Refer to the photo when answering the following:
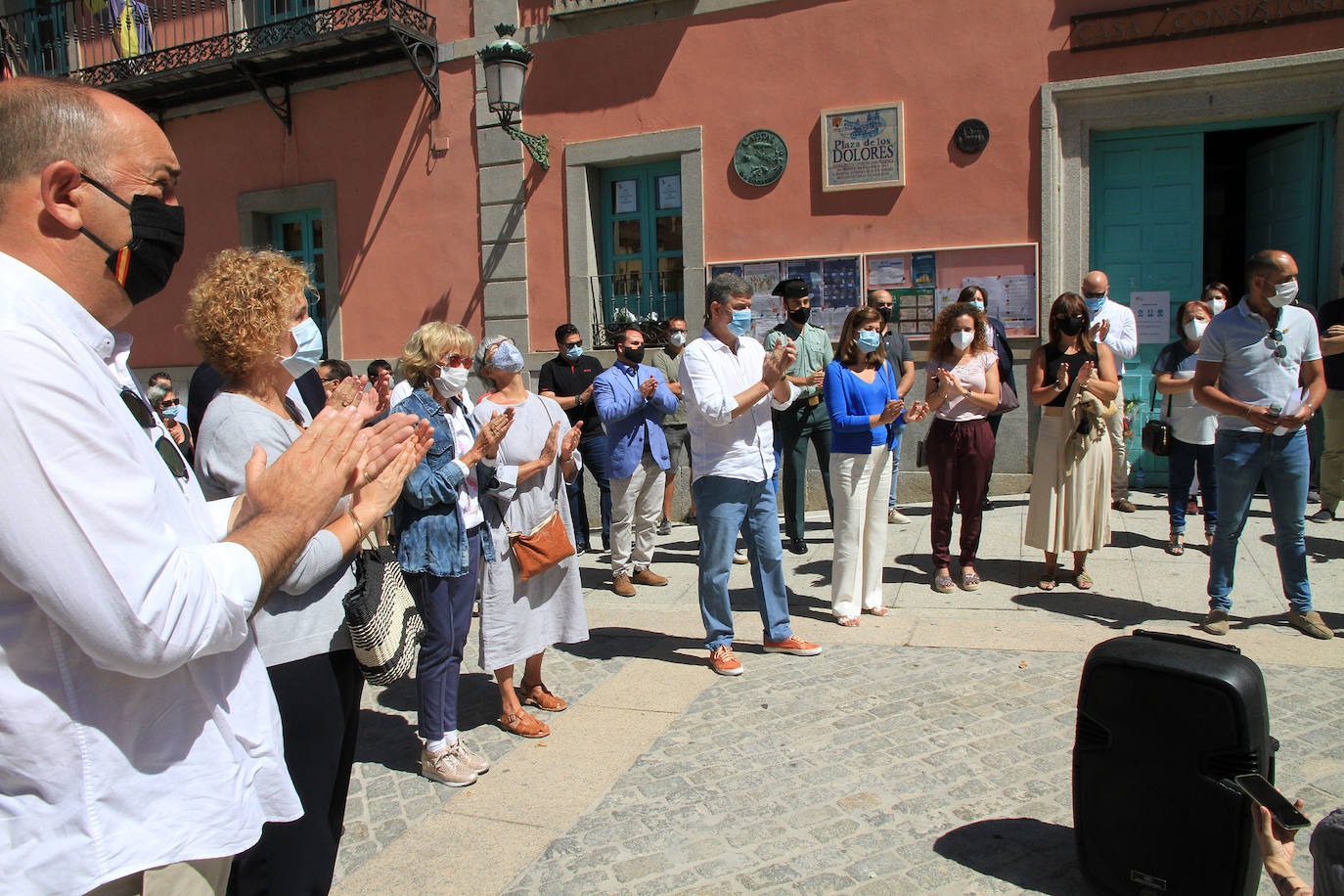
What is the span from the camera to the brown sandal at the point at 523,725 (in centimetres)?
435


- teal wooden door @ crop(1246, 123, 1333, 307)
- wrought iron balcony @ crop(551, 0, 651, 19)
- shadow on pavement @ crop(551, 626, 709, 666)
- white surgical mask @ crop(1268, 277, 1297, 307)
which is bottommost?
shadow on pavement @ crop(551, 626, 709, 666)

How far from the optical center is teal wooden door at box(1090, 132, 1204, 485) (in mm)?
8891

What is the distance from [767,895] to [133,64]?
44.7ft

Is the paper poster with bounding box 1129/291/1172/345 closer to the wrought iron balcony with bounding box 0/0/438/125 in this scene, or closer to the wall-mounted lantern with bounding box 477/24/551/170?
the wall-mounted lantern with bounding box 477/24/551/170

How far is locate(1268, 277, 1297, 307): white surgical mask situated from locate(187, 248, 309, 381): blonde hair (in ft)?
16.3

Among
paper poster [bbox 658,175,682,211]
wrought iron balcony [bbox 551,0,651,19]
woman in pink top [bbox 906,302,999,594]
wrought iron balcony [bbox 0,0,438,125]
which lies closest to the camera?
woman in pink top [bbox 906,302,999,594]

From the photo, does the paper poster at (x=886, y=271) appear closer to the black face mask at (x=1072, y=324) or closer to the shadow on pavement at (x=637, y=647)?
the black face mask at (x=1072, y=324)

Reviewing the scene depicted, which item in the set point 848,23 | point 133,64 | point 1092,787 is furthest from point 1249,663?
point 133,64

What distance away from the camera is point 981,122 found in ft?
28.9

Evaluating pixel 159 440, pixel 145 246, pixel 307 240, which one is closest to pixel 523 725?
pixel 159 440

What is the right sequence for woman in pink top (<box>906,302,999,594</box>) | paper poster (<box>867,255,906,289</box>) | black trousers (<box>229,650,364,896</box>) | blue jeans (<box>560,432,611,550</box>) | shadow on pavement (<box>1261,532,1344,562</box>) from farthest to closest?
1. paper poster (<box>867,255,906,289</box>)
2. blue jeans (<box>560,432,611,550</box>)
3. shadow on pavement (<box>1261,532,1344,562</box>)
4. woman in pink top (<box>906,302,999,594</box>)
5. black trousers (<box>229,650,364,896</box>)

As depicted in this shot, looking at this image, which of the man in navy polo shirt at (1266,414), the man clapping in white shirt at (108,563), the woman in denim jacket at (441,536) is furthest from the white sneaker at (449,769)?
the man in navy polo shirt at (1266,414)

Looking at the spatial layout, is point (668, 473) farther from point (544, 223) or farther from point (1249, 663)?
point (1249, 663)

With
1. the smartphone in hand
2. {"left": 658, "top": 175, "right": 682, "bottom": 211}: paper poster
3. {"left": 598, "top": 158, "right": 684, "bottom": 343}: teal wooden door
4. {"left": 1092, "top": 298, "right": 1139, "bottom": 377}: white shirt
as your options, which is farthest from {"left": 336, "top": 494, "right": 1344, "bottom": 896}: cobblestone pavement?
{"left": 658, "top": 175, "right": 682, "bottom": 211}: paper poster
